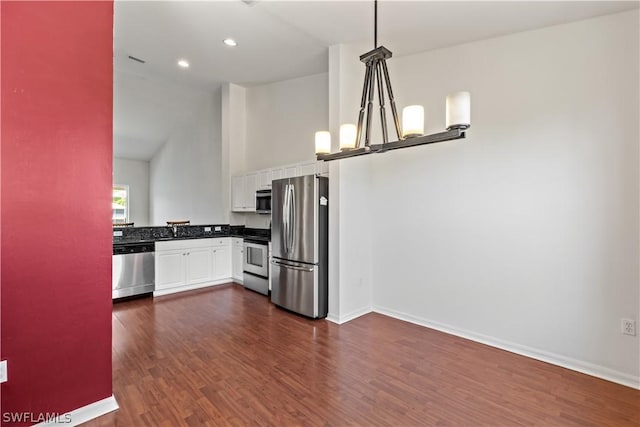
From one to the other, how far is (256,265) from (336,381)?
2.81 m

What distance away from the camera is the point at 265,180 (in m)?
5.07

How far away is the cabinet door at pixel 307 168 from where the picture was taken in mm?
4371

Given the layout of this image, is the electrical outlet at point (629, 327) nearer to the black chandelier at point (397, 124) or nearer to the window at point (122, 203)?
the black chandelier at point (397, 124)

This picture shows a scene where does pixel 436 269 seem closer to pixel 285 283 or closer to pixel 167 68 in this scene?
pixel 285 283

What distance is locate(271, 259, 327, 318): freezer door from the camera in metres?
3.62

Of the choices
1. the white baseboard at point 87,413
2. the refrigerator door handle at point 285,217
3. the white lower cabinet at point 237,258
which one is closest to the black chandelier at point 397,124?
the refrigerator door handle at point 285,217

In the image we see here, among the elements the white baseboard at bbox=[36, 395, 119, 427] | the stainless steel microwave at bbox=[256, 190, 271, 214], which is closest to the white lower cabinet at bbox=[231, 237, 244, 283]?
the stainless steel microwave at bbox=[256, 190, 271, 214]

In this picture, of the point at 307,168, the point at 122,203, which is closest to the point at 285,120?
the point at 307,168

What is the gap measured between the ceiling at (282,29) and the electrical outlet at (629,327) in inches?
97.5

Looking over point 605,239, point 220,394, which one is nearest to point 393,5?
point 605,239

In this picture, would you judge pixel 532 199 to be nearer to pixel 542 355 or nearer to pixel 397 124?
pixel 542 355

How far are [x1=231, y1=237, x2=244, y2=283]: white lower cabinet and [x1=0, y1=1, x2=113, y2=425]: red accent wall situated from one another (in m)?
3.38

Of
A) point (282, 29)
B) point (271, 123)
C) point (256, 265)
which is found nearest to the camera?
point (282, 29)

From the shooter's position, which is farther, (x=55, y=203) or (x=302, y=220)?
(x=302, y=220)
